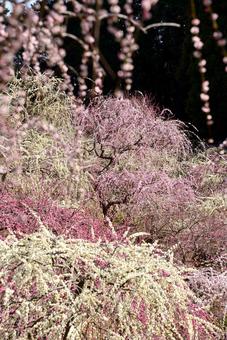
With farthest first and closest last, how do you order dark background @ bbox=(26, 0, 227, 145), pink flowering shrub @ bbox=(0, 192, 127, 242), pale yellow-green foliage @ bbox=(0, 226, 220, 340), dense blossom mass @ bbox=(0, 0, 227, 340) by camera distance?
1. dark background @ bbox=(26, 0, 227, 145)
2. pink flowering shrub @ bbox=(0, 192, 127, 242)
3. pale yellow-green foliage @ bbox=(0, 226, 220, 340)
4. dense blossom mass @ bbox=(0, 0, 227, 340)

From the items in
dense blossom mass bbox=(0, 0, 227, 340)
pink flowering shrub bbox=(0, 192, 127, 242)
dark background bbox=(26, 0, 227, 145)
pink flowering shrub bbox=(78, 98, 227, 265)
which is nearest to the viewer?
dense blossom mass bbox=(0, 0, 227, 340)

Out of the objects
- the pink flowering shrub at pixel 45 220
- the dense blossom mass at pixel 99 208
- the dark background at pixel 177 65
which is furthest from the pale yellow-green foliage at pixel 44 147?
the dark background at pixel 177 65

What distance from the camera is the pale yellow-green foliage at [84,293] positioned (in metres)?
3.00

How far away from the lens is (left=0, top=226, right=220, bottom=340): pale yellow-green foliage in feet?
9.84

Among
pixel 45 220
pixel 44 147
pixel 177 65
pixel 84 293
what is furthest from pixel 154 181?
pixel 177 65

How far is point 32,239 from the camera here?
3287mm

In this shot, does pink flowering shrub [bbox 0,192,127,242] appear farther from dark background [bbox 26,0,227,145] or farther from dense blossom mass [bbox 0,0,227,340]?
dark background [bbox 26,0,227,145]

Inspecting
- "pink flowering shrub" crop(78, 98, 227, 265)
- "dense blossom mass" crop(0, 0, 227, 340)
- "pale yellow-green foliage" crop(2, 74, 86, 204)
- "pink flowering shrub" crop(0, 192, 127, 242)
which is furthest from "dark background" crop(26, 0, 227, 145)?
"pink flowering shrub" crop(0, 192, 127, 242)

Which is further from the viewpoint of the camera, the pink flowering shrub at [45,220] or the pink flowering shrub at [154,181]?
the pink flowering shrub at [154,181]

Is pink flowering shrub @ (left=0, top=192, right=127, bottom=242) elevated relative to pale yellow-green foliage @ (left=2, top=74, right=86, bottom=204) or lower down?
elevated

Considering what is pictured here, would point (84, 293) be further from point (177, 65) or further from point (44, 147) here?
point (177, 65)

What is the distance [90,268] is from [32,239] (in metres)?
0.35

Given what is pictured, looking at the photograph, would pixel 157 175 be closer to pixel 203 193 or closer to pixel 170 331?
pixel 203 193

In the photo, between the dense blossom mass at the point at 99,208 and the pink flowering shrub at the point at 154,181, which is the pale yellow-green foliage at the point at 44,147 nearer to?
the dense blossom mass at the point at 99,208
